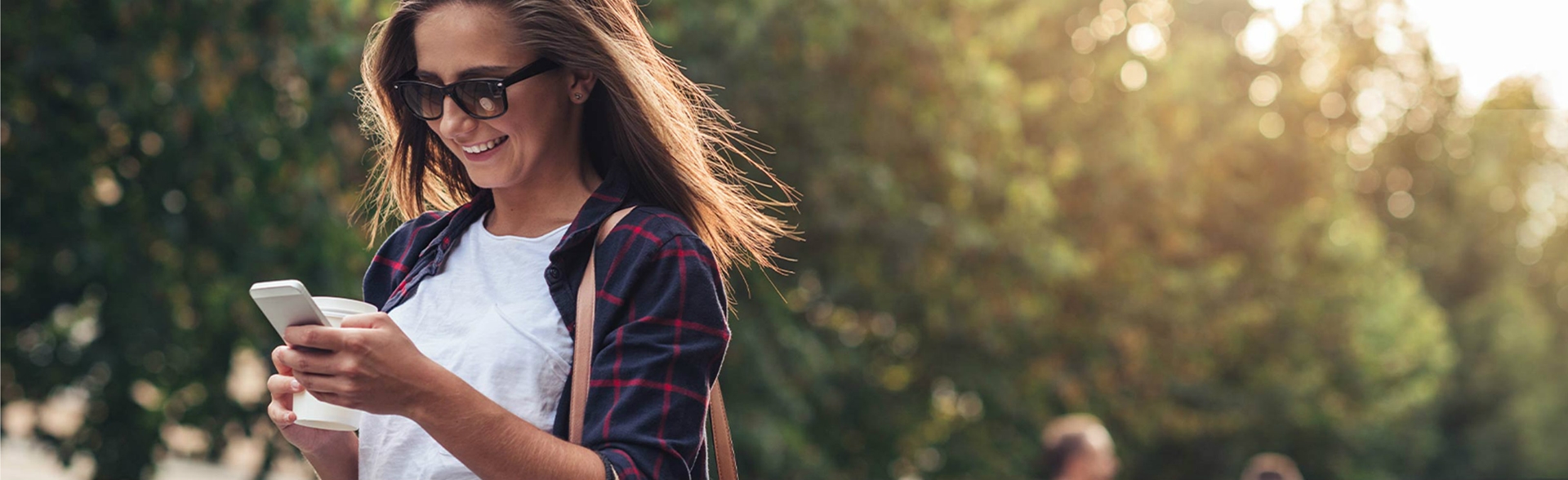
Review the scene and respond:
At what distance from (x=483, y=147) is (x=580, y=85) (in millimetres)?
128

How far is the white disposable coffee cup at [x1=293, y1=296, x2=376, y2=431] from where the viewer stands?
1569mm

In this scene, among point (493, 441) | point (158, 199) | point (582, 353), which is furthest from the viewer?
point (158, 199)

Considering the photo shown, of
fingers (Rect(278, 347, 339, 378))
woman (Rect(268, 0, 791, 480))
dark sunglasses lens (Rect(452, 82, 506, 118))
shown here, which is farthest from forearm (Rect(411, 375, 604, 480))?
dark sunglasses lens (Rect(452, 82, 506, 118))

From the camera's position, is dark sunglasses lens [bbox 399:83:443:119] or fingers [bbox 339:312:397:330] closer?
fingers [bbox 339:312:397:330]

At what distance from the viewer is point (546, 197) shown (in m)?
1.81

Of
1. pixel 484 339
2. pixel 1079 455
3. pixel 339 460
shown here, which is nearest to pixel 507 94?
pixel 484 339

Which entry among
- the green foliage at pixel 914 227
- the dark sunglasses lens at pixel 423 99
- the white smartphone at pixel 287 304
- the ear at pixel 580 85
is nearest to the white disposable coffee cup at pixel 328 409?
the white smartphone at pixel 287 304

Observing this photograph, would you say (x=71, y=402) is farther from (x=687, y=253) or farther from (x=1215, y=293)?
(x=1215, y=293)

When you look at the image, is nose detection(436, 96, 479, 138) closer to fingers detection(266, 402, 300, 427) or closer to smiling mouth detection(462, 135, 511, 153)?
smiling mouth detection(462, 135, 511, 153)

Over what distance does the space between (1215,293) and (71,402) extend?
13.5m

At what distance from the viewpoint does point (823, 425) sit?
12.2 meters

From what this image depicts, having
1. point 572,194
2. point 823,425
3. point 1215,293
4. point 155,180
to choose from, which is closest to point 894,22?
point 823,425

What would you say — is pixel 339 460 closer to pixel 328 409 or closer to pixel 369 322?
pixel 328 409

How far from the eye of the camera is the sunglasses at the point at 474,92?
167 cm
